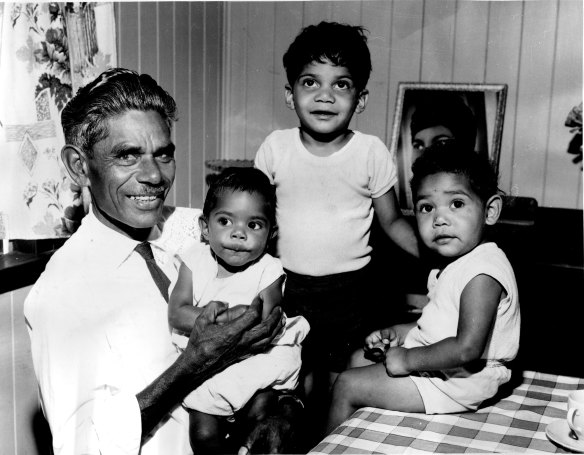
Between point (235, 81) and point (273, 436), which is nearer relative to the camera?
point (273, 436)

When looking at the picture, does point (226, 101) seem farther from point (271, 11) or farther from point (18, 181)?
point (18, 181)

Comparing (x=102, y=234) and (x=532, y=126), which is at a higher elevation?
(x=532, y=126)

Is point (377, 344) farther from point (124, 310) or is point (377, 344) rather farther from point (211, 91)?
point (211, 91)

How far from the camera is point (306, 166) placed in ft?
6.73

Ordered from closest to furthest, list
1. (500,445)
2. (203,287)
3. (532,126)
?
(500,445)
(203,287)
(532,126)

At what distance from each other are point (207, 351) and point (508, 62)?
2.78 m

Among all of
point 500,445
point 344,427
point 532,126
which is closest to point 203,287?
point 344,427

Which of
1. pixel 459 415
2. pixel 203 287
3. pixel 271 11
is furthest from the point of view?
pixel 271 11

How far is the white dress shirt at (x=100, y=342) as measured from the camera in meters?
1.30

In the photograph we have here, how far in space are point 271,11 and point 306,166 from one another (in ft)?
7.38

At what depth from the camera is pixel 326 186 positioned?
A: 204cm

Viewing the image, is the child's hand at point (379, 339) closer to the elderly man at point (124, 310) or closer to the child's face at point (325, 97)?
the elderly man at point (124, 310)

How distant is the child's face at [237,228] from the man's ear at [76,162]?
1.13ft

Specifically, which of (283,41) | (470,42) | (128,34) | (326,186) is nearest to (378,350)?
(326,186)
